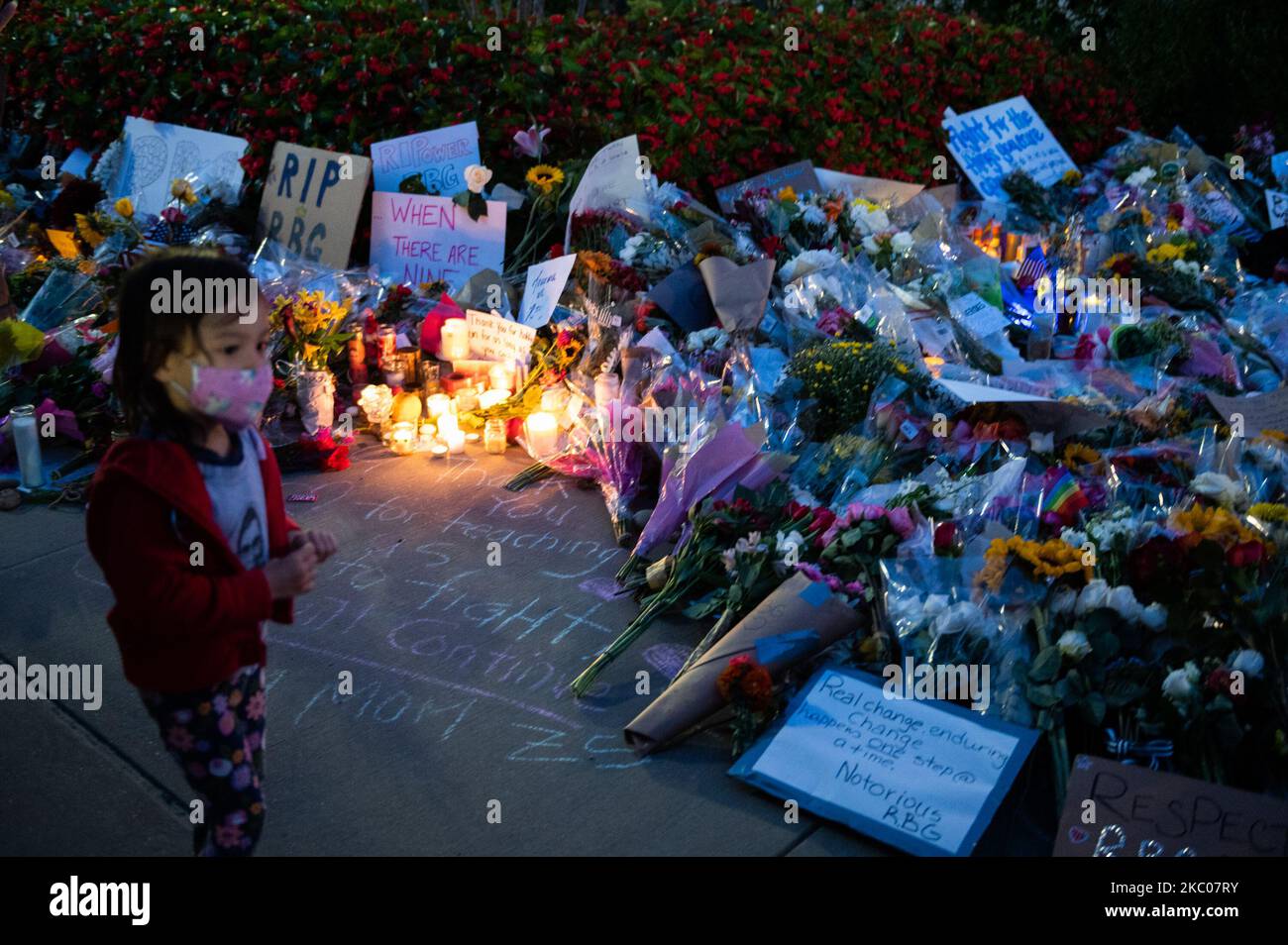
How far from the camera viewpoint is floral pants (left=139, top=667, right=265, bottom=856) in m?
2.05

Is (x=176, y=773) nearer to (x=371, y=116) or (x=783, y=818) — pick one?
(x=783, y=818)

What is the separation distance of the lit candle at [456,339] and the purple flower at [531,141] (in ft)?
5.31

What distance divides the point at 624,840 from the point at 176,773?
1.21 meters

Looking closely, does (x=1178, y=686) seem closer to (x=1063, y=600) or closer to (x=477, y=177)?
(x=1063, y=600)

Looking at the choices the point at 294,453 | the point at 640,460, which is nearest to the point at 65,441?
the point at 294,453

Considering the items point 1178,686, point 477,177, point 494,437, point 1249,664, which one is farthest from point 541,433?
point 1249,664

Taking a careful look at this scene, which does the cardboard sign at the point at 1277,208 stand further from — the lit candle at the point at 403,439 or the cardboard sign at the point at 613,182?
the lit candle at the point at 403,439

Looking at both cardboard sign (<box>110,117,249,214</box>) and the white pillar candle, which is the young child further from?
cardboard sign (<box>110,117,249,214</box>)

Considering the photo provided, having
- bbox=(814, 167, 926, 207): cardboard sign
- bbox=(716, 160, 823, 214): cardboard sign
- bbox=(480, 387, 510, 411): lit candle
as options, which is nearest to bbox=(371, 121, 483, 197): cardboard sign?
bbox=(716, 160, 823, 214): cardboard sign

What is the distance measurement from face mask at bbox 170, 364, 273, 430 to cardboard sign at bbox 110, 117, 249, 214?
547 cm

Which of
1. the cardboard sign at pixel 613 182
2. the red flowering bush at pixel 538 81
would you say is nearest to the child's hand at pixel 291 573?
the cardboard sign at pixel 613 182

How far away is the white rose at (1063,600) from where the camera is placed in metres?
3.14

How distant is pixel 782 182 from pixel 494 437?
8.80 feet

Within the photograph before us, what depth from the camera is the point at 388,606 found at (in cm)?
391
